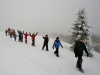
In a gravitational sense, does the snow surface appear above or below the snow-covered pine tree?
below

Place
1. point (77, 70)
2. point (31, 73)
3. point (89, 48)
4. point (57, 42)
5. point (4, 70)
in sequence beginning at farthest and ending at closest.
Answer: point (89, 48)
point (57, 42)
point (77, 70)
point (31, 73)
point (4, 70)

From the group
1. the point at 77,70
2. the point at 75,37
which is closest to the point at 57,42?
the point at 77,70

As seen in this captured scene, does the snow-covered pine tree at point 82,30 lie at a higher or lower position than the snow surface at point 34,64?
higher

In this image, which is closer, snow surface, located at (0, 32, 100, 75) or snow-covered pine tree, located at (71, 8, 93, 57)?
snow surface, located at (0, 32, 100, 75)

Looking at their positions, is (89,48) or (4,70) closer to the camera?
(4,70)

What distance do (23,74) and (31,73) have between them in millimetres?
538

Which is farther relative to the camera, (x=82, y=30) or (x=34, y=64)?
(x=82, y=30)

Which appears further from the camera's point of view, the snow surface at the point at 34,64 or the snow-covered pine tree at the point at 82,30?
the snow-covered pine tree at the point at 82,30

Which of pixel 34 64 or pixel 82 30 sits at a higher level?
pixel 82 30

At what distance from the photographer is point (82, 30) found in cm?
2128

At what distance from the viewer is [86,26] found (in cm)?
2145

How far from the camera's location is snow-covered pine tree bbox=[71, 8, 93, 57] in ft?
68.9

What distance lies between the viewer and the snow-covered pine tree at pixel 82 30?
827 inches

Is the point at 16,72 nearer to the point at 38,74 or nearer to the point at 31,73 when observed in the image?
the point at 31,73
